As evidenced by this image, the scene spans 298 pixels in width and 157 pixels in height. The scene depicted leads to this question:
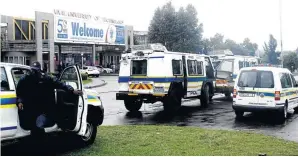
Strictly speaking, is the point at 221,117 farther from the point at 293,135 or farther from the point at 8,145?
the point at 8,145

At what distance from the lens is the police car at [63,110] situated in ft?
20.4

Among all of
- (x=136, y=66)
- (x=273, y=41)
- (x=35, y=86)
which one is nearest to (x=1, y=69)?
(x=35, y=86)

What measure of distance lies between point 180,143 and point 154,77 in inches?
228

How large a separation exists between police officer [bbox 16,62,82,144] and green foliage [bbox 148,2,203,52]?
148 ft

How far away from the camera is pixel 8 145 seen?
7496 millimetres

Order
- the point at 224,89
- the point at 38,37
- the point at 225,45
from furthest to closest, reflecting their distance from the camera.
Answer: the point at 225,45 < the point at 38,37 < the point at 224,89

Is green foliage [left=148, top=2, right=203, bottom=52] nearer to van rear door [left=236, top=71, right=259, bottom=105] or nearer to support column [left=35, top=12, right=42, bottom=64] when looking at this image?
support column [left=35, top=12, right=42, bottom=64]

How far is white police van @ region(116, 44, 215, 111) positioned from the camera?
Result: 1337 cm

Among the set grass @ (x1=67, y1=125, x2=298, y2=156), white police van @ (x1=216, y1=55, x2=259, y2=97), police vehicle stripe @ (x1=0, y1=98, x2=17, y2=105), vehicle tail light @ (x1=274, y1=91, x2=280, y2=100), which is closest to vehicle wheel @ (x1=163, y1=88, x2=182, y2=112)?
vehicle tail light @ (x1=274, y1=91, x2=280, y2=100)

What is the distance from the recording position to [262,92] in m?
11.8

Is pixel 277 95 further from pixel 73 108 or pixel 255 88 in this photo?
pixel 73 108

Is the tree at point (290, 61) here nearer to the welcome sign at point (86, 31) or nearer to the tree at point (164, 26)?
the tree at point (164, 26)

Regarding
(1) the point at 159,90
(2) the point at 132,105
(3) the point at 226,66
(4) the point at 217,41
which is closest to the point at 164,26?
(4) the point at 217,41

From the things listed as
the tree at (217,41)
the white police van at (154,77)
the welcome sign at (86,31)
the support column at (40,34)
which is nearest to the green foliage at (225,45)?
the tree at (217,41)
